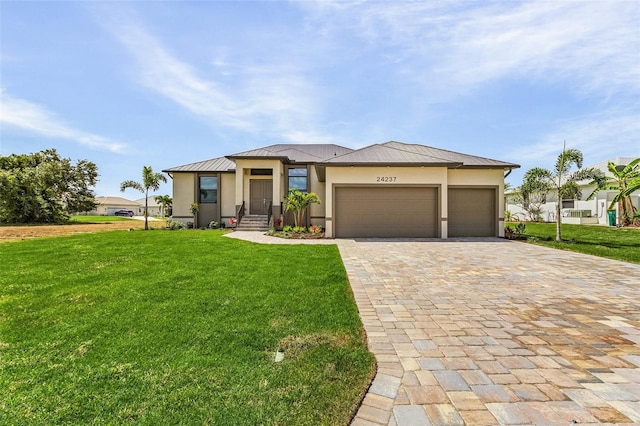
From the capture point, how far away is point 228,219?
1836 centimetres

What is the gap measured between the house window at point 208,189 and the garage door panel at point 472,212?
1408cm

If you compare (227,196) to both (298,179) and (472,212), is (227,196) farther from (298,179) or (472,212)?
(472,212)

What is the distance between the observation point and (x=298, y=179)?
17.6 metres

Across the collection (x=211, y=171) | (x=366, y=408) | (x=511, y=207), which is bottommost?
(x=366, y=408)

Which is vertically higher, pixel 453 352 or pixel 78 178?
pixel 78 178

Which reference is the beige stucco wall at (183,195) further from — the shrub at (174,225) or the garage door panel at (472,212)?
the garage door panel at (472,212)

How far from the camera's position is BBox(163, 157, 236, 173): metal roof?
59.3 ft

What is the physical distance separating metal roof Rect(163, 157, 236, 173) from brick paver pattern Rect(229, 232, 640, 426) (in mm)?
14136

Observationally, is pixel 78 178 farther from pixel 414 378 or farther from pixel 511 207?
pixel 511 207

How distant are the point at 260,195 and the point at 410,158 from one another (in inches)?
364

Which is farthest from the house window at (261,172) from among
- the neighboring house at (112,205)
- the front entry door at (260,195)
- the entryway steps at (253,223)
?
the neighboring house at (112,205)

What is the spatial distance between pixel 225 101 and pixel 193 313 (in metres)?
10.1

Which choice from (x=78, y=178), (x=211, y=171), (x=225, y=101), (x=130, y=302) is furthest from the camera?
(x=78, y=178)

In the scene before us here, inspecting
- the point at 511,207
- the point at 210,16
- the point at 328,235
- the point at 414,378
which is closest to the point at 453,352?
the point at 414,378
